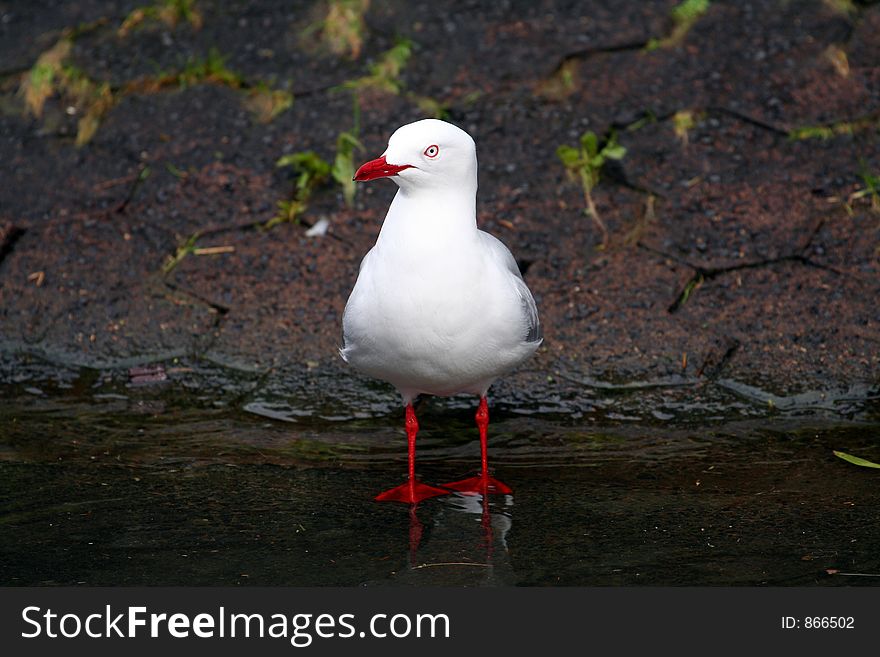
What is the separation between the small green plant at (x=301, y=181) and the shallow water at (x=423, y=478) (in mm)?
1068

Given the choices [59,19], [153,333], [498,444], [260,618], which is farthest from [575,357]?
[59,19]

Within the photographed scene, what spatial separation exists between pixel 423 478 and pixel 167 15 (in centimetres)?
376

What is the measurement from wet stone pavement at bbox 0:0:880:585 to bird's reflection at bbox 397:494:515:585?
1 centimetres

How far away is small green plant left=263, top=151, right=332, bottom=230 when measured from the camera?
5.57 meters

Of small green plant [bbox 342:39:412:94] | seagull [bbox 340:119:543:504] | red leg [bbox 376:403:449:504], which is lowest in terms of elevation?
red leg [bbox 376:403:449:504]

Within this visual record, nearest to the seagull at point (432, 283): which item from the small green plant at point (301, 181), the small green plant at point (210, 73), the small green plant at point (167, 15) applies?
the small green plant at point (301, 181)

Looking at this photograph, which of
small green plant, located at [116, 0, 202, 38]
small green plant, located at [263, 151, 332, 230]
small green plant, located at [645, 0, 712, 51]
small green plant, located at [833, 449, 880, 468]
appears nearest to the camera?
small green plant, located at [833, 449, 880, 468]

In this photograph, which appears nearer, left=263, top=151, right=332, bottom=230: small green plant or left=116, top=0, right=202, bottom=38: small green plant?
left=263, top=151, right=332, bottom=230: small green plant

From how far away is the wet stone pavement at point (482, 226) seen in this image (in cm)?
352

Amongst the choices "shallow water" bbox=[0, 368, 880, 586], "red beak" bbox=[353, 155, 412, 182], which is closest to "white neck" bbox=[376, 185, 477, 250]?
"red beak" bbox=[353, 155, 412, 182]

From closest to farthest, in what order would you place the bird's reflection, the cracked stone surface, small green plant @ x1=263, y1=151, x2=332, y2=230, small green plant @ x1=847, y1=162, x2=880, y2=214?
the bird's reflection < the cracked stone surface < small green plant @ x1=847, y1=162, x2=880, y2=214 < small green plant @ x1=263, y1=151, x2=332, y2=230

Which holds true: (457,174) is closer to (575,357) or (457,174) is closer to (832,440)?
(575,357)

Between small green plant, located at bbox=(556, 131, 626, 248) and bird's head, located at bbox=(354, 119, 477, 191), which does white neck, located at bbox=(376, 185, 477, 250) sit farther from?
small green plant, located at bbox=(556, 131, 626, 248)

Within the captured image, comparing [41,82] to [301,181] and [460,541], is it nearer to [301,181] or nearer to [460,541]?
[301,181]
